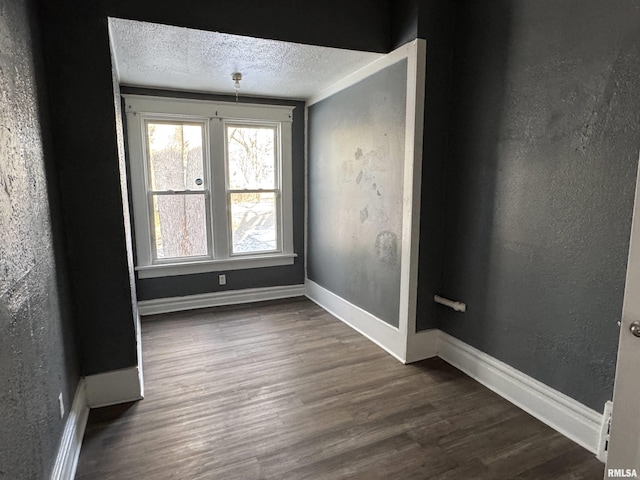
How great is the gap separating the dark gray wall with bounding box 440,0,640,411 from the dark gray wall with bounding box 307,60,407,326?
0.43 meters

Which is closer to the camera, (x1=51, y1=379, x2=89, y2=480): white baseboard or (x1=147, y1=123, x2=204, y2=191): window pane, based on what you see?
(x1=51, y1=379, x2=89, y2=480): white baseboard

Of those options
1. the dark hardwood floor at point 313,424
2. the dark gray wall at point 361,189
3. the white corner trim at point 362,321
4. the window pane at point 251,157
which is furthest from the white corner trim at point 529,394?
the window pane at point 251,157

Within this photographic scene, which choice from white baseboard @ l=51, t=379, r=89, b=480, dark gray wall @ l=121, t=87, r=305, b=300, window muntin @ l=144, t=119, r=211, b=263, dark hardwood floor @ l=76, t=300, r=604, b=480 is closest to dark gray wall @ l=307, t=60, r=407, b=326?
dark gray wall @ l=121, t=87, r=305, b=300

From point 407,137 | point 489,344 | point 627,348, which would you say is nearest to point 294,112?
point 407,137

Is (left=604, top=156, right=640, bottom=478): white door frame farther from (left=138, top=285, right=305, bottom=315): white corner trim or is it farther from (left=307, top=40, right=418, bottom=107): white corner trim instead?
(left=138, top=285, right=305, bottom=315): white corner trim

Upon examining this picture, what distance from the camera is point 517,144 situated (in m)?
2.25

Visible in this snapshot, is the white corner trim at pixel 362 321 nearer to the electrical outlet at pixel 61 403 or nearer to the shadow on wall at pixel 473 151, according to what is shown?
the shadow on wall at pixel 473 151

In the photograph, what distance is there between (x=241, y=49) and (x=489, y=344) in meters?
2.63

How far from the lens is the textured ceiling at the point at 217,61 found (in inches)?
95.7

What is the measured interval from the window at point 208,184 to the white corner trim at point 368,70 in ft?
1.99

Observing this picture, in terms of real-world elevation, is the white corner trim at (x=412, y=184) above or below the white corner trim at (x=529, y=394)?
above

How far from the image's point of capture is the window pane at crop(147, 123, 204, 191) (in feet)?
12.7

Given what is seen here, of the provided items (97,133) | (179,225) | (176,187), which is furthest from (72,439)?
(176,187)

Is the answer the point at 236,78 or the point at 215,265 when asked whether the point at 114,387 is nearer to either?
the point at 215,265
